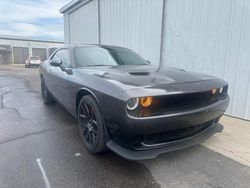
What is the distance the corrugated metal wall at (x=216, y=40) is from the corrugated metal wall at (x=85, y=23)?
4.72 metres

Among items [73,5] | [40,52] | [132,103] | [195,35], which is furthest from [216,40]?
[40,52]

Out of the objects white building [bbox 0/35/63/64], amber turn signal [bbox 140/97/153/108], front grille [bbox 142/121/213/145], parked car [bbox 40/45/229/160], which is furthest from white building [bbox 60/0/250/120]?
white building [bbox 0/35/63/64]

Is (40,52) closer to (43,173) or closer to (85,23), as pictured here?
(85,23)

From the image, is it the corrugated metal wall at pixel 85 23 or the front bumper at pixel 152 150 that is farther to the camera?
the corrugated metal wall at pixel 85 23

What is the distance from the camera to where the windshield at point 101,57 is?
3426 millimetres

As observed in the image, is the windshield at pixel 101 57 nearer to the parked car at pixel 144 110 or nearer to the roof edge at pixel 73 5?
the parked car at pixel 144 110

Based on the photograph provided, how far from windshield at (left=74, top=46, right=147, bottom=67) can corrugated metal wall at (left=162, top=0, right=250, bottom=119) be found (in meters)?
1.61

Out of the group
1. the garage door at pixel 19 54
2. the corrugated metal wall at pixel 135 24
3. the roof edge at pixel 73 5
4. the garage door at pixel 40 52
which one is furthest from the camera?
the garage door at pixel 40 52

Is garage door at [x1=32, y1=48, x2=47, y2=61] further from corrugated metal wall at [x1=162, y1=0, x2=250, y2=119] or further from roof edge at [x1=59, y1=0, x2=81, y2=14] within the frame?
corrugated metal wall at [x1=162, y1=0, x2=250, y2=119]

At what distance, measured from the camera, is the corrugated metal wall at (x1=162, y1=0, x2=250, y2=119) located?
13.0ft

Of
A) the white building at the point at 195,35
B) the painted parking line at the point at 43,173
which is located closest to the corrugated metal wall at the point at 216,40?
the white building at the point at 195,35

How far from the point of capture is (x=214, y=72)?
4488 millimetres

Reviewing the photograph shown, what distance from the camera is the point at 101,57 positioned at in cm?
358

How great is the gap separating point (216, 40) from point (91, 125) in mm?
3293
